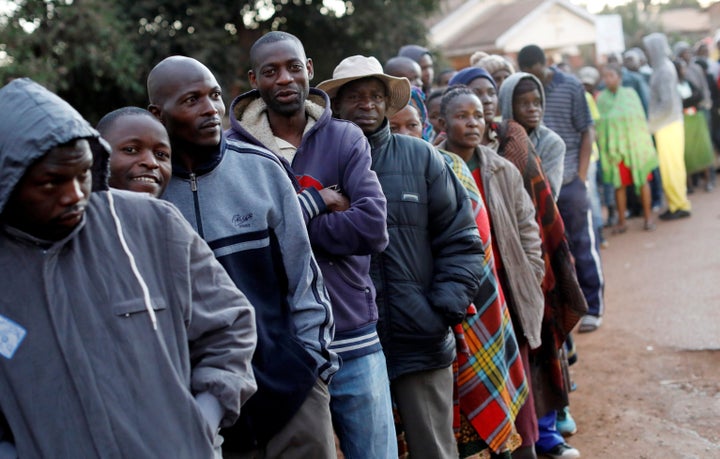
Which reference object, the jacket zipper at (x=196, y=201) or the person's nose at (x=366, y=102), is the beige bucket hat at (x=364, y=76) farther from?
the jacket zipper at (x=196, y=201)

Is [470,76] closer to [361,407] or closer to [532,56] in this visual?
[532,56]

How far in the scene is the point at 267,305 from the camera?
2955 millimetres

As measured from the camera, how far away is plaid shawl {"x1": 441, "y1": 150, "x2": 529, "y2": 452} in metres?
4.36

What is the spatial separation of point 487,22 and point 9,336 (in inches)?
1424

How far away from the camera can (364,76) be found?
4.07 m

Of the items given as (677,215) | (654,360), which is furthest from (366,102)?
(677,215)

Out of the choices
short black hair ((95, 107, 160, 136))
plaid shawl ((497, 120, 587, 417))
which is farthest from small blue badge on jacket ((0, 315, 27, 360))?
plaid shawl ((497, 120, 587, 417))

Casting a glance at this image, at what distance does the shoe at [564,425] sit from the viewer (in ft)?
18.5

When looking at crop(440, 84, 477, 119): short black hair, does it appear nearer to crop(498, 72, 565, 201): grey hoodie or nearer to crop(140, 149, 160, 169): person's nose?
crop(498, 72, 565, 201): grey hoodie

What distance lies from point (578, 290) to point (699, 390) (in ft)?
4.84

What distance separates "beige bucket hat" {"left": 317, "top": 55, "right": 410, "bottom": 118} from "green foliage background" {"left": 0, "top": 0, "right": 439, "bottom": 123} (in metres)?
7.68

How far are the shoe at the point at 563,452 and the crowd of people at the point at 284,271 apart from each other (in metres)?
0.01

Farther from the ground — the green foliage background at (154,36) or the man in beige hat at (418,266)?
the green foliage background at (154,36)

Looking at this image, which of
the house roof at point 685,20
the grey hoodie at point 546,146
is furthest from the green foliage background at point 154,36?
the house roof at point 685,20
